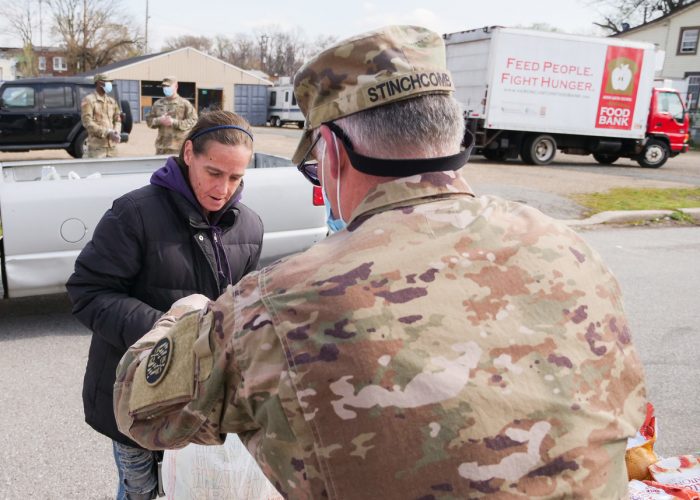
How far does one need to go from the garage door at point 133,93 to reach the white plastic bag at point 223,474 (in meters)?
45.1

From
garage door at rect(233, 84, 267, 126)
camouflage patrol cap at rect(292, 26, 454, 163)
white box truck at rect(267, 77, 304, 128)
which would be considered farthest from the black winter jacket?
garage door at rect(233, 84, 267, 126)

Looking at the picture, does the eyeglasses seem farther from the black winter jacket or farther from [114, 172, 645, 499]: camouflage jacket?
the black winter jacket

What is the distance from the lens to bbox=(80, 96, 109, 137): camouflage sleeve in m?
10.0

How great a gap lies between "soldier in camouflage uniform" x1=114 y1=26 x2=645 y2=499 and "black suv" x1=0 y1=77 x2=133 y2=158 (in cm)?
1574

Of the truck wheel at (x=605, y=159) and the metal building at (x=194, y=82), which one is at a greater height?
the metal building at (x=194, y=82)

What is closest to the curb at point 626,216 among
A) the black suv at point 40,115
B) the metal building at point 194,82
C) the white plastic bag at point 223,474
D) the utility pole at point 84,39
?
the white plastic bag at point 223,474

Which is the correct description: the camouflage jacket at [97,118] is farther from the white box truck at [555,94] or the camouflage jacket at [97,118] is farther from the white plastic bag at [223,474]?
the white box truck at [555,94]

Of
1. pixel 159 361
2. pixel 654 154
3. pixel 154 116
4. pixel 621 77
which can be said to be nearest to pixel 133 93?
pixel 621 77

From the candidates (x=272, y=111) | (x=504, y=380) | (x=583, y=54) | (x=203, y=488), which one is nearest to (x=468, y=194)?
(x=504, y=380)

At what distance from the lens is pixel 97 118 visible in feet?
33.8

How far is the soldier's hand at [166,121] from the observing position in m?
8.98

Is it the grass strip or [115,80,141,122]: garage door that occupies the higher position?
[115,80,141,122]: garage door

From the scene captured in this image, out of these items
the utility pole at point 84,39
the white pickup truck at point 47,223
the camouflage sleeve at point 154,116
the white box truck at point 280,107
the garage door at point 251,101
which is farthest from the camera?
the utility pole at point 84,39

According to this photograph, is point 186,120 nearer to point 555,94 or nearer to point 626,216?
point 626,216
